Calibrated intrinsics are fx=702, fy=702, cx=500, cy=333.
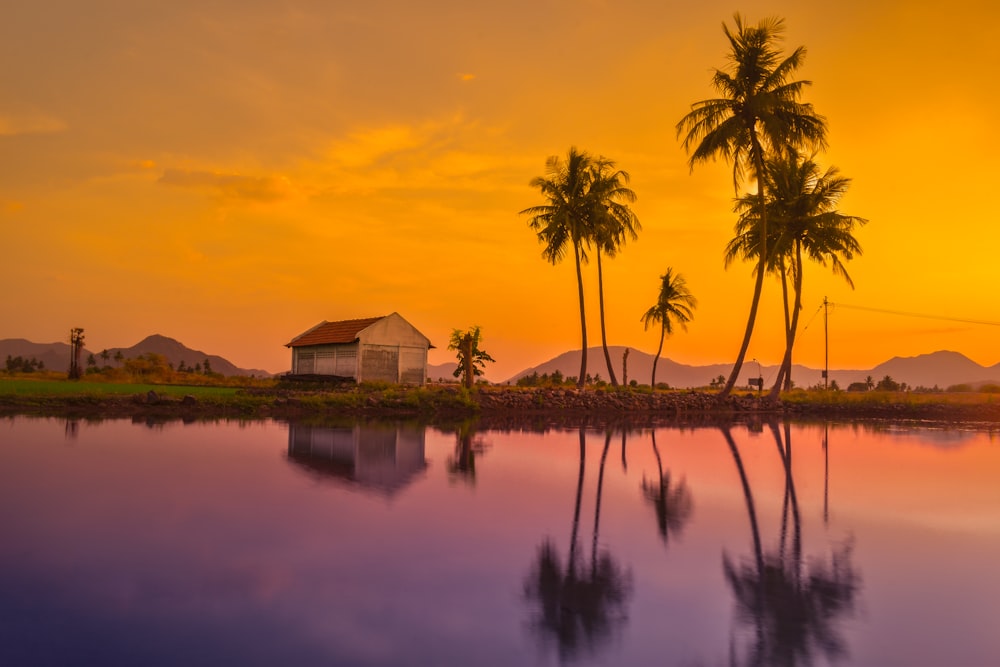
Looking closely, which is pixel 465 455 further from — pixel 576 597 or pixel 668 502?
pixel 576 597

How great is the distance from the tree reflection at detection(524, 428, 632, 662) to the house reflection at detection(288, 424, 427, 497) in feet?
13.9

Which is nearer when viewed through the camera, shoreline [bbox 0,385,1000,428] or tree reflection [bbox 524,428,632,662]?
tree reflection [bbox 524,428,632,662]

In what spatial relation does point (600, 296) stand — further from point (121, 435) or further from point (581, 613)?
point (581, 613)

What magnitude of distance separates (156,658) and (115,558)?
9.02 ft

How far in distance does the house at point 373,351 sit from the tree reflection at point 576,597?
113ft

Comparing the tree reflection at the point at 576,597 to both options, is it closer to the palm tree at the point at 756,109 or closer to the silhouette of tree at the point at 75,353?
the palm tree at the point at 756,109

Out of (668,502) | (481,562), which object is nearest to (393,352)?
(668,502)

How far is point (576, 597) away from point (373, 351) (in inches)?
1444

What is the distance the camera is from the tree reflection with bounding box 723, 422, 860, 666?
510 centimetres

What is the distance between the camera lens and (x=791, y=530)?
29.8ft

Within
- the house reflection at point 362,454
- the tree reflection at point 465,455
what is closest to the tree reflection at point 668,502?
the tree reflection at point 465,455

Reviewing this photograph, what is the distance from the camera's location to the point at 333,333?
1781 inches

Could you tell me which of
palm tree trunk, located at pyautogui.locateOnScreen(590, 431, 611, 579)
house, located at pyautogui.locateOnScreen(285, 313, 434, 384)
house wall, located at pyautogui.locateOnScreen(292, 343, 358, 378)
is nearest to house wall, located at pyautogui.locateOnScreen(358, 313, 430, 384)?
house, located at pyautogui.locateOnScreen(285, 313, 434, 384)

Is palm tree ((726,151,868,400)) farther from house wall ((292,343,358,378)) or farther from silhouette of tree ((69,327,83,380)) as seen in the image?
silhouette of tree ((69,327,83,380))
